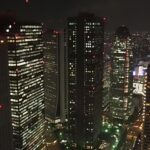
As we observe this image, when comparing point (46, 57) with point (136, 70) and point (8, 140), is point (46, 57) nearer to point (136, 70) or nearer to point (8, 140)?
point (136, 70)

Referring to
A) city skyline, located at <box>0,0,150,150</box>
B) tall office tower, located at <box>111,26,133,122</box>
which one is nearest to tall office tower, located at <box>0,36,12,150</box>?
city skyline, located at <box>0,0,150,150</box>

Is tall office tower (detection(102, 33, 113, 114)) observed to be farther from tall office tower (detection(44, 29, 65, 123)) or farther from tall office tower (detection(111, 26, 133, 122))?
tall office tower (detection(44, 29, 65, 123))

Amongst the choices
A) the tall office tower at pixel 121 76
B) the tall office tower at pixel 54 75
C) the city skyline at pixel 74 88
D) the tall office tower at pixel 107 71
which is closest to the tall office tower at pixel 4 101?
the city skyline at pixel 74 88

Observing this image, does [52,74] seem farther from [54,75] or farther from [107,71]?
[107,71]

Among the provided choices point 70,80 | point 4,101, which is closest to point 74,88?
point 70,80

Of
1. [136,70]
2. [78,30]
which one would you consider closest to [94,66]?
[78,30]

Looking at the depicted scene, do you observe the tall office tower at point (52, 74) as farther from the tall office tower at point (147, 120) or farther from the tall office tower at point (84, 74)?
the tall office tower at point (147, 120)

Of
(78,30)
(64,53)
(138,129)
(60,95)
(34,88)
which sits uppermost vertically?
(78,30)
